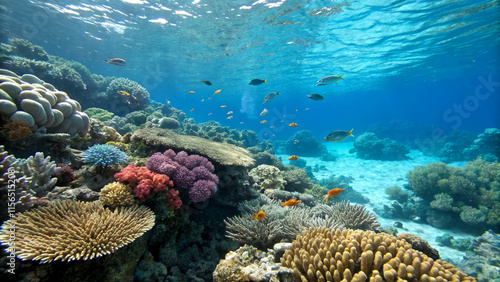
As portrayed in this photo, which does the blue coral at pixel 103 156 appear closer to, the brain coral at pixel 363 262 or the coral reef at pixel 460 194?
the brain coral at pixel 363 262

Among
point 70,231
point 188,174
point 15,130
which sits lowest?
point 70,231

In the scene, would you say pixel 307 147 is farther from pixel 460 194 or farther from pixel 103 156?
pixel 103 156

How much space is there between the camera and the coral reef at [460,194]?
8.99 metres

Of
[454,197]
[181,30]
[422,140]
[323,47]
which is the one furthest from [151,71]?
[422,140]

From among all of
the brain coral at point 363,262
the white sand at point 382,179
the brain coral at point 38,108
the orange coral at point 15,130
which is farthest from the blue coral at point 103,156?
the white sand at point 382,179

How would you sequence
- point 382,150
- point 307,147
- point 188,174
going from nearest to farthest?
point 188,174 < point 382,150 < point 307,147

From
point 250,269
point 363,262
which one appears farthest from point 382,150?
point 250,269

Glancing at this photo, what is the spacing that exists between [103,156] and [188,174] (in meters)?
1.70

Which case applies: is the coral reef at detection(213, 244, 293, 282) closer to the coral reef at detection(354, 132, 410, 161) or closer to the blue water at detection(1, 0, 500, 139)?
the blue water at detection(1, 0, 500, 139)

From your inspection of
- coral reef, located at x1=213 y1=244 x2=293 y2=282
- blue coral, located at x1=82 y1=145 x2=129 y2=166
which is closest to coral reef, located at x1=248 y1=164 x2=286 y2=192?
coral reef, located at x1=213 y1=244 x2=293 y2=282

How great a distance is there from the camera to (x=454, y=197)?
33.7 ft

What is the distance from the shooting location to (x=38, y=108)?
13.0 ft

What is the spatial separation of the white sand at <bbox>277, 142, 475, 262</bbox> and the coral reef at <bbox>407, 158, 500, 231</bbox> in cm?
83

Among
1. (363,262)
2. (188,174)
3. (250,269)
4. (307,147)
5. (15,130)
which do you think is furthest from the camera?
(307,147)
